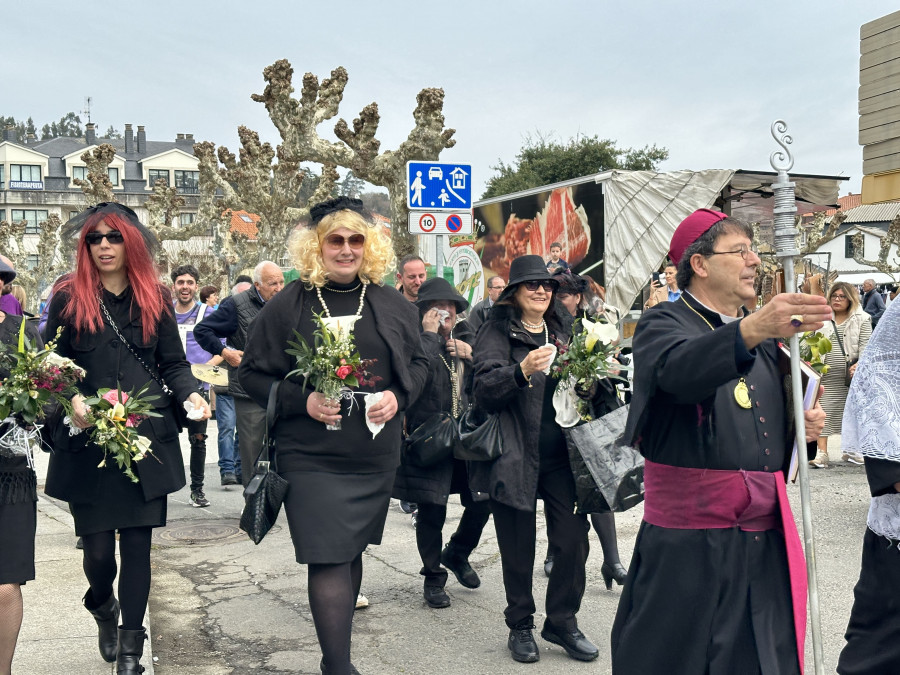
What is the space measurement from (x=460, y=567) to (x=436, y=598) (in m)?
0.31

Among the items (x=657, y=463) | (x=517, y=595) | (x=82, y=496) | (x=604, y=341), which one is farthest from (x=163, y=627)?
(x=657, y=463)

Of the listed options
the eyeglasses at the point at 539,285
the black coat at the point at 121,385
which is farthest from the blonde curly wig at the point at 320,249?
the eyeglasses at the point at 539,285

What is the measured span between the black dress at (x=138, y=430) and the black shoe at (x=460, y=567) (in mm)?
2036

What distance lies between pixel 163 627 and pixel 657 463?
3.29 m

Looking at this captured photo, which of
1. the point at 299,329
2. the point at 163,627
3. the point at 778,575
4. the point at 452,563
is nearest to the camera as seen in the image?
the point at 778,575

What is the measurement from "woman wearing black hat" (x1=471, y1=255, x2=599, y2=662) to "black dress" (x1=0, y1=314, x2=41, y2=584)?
2092 mm

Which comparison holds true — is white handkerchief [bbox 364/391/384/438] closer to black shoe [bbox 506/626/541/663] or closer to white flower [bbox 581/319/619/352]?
white flower [bbox 581/319/619/352]

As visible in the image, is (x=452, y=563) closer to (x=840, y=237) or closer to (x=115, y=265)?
(x=115, y=265)

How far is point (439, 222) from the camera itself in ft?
33.5

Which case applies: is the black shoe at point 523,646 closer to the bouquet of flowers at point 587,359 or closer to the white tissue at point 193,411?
the bouquet of flowers at point 587,359

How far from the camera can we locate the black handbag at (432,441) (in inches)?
211

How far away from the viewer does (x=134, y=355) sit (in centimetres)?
426

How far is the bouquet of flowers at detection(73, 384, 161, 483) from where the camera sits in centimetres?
388

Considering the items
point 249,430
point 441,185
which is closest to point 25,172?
point 441,185
